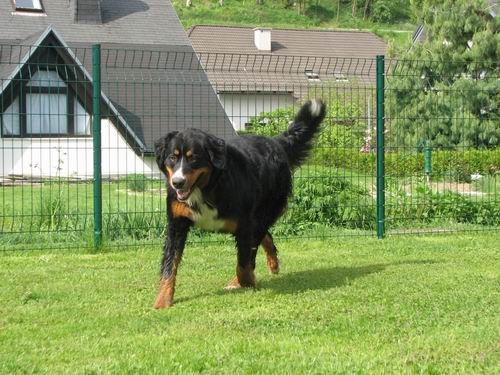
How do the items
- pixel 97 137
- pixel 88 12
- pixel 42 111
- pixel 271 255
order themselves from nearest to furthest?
pixel 271 255, pixel 97 137, pixel 42 111, pixel 88 12

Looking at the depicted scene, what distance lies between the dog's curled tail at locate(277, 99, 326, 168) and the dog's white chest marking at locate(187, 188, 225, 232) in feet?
6.24

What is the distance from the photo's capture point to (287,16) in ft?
221

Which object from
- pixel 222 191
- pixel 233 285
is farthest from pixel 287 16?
pixel 222 191

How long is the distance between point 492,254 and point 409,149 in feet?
8.41

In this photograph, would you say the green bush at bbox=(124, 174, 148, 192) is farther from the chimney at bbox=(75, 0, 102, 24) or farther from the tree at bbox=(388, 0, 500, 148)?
the chimney at bbox=(75, 0, 102, 24)

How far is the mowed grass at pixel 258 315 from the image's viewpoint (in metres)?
4.35

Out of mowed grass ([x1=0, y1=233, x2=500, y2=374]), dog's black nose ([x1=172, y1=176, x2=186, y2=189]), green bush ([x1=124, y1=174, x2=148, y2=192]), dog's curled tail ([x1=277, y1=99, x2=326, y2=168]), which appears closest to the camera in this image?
mowed grass ([x1=0, y1=233, x2=500, y2=374])

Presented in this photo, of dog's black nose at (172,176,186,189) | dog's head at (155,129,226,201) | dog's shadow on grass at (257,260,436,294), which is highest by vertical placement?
dog's head at (155,129,226,201)

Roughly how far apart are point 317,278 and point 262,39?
4012 centimetres

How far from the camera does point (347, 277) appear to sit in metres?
7.25

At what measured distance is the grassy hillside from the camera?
63.4 m

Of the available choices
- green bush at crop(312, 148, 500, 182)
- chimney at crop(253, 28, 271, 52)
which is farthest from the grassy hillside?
green bush at crop(312, 148, 500, 182)

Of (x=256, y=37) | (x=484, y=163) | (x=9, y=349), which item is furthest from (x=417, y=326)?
(x=256, y=37)

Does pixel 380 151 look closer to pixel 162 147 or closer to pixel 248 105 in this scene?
pixel 248 105
